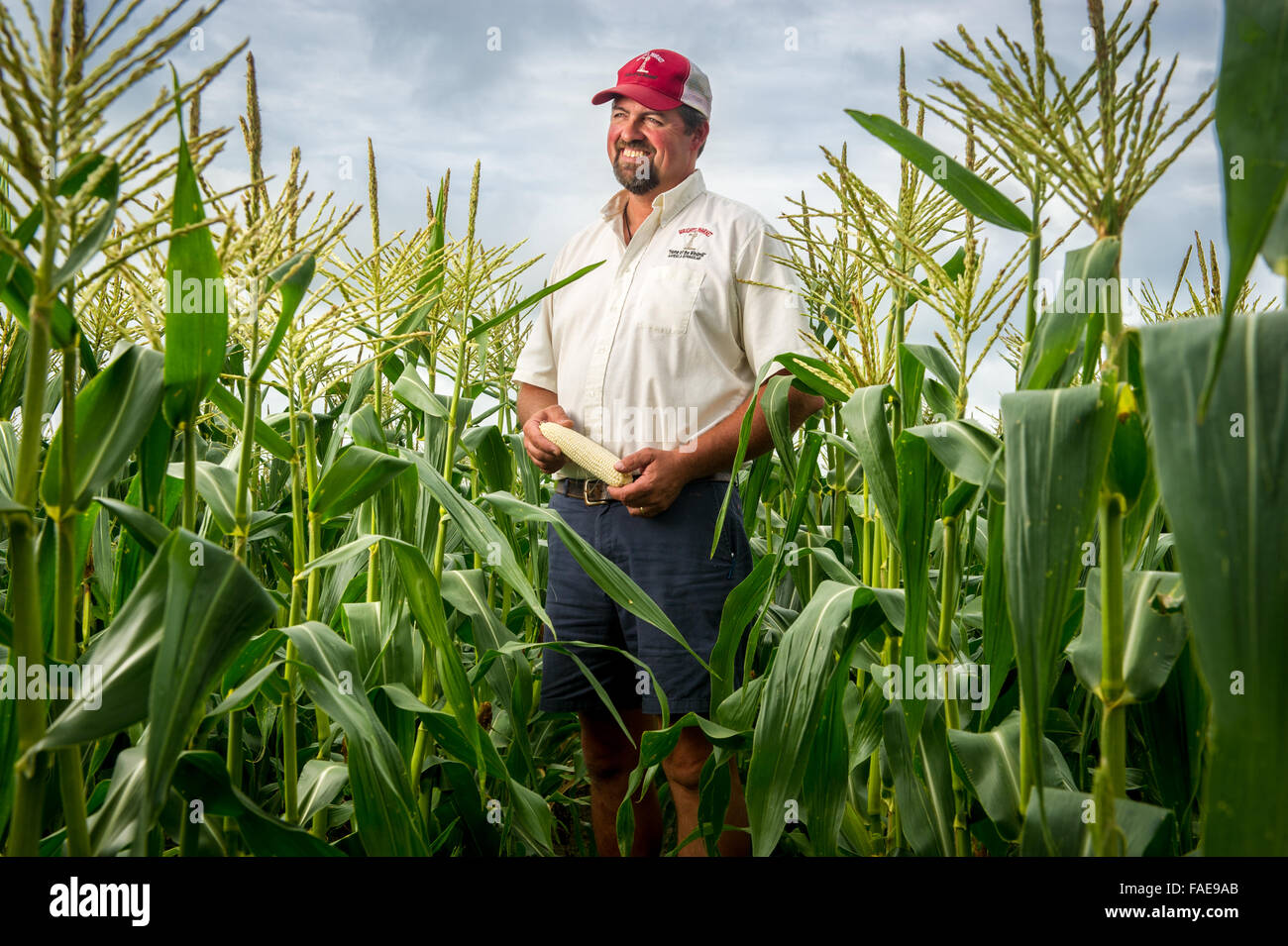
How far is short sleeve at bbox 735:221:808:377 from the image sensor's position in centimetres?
261

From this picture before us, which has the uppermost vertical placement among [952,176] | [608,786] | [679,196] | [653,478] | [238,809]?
[679,196]

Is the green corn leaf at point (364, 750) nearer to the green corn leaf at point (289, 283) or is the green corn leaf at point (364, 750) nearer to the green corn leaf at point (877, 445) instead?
the green corn leaf at point (289, 283)

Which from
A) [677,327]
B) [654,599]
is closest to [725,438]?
[677,327]

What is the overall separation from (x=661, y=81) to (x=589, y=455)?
1.17 m

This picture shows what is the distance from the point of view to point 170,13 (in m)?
1.04

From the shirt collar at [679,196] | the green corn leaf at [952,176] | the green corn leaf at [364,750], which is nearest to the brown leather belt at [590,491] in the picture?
the shirt collar at [679,196]

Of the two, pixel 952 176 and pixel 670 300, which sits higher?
pixel 670 300

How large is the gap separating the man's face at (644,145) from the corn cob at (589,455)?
2.78 ft

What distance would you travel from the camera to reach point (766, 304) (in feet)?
8.75

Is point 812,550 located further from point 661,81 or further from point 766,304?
point 661,81

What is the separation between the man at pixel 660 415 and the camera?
102 inches
